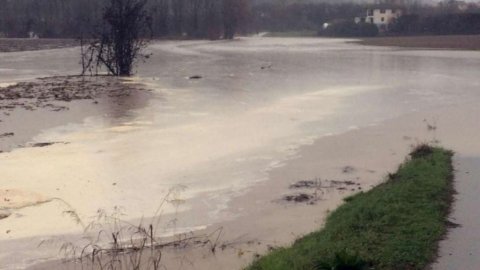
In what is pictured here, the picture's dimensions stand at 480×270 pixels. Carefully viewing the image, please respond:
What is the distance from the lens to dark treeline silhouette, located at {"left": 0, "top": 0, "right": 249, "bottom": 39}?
311 feet

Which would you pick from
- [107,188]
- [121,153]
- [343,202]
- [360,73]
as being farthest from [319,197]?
[360,73]

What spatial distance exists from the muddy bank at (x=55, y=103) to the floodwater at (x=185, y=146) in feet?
1.72

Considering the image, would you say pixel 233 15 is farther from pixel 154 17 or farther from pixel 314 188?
pixel 314 188

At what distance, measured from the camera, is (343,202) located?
8.95 meters

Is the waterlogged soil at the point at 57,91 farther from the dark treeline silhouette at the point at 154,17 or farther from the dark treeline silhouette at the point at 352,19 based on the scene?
the dark treeline silhouette at the point at 352,19

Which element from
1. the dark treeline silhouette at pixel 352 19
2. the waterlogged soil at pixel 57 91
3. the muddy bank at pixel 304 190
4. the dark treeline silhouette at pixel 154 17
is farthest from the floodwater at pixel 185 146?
the dark treeline silhouette at pixel 154 17

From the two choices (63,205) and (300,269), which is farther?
(63,205)

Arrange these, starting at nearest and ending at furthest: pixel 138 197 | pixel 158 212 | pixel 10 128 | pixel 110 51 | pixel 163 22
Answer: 1. pixel 158 212
2. pixel 138 197
3. pixel 10 128
4. pixel 110 51
5. pixel 163 22

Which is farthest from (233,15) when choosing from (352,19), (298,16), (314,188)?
(314,188)

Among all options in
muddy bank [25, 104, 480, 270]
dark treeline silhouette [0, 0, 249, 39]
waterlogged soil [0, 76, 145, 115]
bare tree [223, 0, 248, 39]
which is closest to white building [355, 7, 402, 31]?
bare tree [223, 0, 248, 39]

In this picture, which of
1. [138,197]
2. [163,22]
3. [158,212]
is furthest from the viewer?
[163,22]

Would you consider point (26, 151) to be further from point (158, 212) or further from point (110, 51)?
point (110, 51)

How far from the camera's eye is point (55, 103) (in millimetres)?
20188

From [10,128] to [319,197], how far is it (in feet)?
28.8
